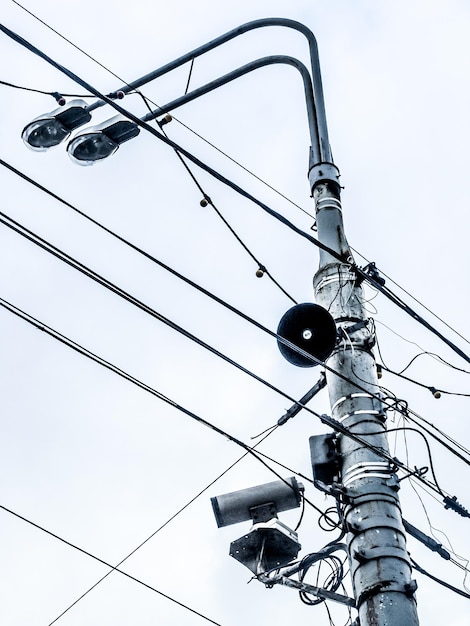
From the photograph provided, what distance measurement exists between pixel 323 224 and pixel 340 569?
2704 millimetres

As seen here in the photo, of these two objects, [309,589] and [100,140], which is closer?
[309,589]

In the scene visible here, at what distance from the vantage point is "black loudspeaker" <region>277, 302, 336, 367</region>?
6.81 meters

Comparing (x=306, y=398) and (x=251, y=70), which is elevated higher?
(x=251, y=70)

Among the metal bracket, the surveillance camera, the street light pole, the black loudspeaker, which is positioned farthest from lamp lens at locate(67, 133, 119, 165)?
the metal bracket

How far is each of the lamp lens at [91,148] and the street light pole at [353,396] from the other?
559 millimetres

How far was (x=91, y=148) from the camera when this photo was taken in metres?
7.10

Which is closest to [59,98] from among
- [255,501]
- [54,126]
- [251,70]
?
[54,126]

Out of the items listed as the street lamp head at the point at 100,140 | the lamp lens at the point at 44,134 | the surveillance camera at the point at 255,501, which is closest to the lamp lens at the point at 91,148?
the street lamp head at the point at 100,140

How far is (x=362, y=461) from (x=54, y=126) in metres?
3.20

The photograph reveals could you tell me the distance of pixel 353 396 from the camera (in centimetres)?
666

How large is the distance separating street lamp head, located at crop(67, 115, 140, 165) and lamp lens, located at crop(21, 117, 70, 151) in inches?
4.4

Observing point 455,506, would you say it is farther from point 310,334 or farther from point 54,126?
point 54,126

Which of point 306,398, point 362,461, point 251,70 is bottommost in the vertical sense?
point 362,461

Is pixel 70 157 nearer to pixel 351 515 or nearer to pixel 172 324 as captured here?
pixel 172 324
